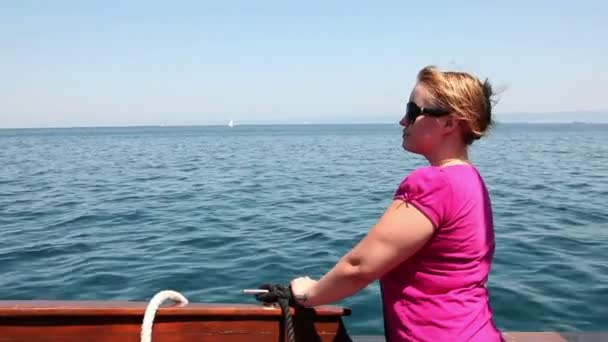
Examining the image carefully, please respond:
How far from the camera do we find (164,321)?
9.01ft

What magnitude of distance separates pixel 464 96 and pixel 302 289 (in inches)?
43.6

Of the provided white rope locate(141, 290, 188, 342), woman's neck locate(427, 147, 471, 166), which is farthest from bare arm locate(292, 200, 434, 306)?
white rope locate(141, 290, 188, 342)

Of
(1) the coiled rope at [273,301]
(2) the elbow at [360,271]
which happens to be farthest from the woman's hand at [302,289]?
(2) the elbow at [360,271]

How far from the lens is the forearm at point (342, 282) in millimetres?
2011

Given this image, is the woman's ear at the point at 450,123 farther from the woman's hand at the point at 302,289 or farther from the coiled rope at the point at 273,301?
the coiled rope at the point at 273,301

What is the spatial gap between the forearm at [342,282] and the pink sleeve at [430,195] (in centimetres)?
34

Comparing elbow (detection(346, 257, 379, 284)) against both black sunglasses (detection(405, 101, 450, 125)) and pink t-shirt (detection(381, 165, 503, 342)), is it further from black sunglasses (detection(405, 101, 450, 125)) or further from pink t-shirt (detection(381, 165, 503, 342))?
black sunglasses (detection(405, 101, 450, 125))

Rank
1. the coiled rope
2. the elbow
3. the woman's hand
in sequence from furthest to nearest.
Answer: the coiled rope → the woman's hand → the elbow

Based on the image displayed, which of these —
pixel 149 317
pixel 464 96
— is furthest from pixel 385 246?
pixel 149 317

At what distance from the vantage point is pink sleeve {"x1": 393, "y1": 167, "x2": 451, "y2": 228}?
71.6 inches

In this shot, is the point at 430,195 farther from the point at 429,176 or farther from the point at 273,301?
the point at 273,301

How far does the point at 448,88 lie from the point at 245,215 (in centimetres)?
1008

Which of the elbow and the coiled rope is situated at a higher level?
the elbow

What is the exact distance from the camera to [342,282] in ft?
6.84
